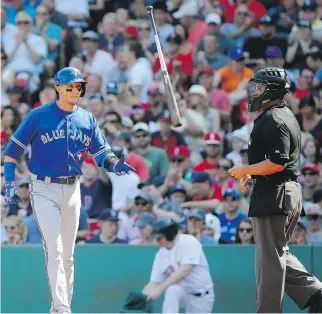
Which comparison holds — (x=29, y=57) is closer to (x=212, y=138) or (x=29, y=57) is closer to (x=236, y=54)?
(x=236, y=54)

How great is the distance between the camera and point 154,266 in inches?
435

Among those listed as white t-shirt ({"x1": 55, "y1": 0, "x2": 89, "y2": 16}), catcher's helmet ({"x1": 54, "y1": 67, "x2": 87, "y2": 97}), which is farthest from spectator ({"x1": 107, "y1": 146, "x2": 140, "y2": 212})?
catcher's helmet ({"x1": 54, "y1": 67, "x2": 87, "y2": 97})

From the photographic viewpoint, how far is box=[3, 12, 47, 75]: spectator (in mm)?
15406

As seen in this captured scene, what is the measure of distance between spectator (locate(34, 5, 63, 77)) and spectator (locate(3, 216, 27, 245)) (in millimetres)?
3940

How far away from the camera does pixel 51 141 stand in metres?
8.48

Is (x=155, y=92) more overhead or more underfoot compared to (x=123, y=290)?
more overhead

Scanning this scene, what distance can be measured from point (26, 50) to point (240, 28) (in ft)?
10.2

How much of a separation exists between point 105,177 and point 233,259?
2.53 m

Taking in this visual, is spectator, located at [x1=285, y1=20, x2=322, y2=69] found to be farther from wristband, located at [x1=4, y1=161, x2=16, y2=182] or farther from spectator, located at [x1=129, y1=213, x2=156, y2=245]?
wristband, located at [x1=4, y1=161, x2=16, y2=182]

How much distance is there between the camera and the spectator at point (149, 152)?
1334 centimetres

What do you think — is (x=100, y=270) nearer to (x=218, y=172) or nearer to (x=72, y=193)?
(x=218, y=172)

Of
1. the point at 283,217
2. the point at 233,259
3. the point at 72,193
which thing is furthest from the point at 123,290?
the point at 283,217

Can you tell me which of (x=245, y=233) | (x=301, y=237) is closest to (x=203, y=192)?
(x=245, y=233)

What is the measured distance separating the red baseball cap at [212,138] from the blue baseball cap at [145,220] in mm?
A: 1615
